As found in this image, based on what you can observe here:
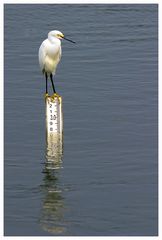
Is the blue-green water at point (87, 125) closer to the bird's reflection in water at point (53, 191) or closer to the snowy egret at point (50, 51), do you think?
the bird's reflection in water at point (53, 191)

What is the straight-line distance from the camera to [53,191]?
15328 mm

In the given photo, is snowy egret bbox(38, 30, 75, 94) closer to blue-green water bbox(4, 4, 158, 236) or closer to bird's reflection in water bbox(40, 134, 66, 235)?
blue-green water bbox(4, 4, 158, 236)

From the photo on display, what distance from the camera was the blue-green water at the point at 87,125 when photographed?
46.6 ft

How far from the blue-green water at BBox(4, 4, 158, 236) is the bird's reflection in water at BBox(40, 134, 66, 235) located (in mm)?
18

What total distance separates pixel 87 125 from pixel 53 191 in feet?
11.6

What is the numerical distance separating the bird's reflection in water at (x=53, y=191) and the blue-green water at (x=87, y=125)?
0.06 ft

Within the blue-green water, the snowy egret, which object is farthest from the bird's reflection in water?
the snowy egret

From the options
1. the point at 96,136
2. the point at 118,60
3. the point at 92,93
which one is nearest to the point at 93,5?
the point at 118,60

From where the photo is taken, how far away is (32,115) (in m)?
19.3

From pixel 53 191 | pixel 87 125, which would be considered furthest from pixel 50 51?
pixel 53 191

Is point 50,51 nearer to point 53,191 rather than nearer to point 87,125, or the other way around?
point 87,125

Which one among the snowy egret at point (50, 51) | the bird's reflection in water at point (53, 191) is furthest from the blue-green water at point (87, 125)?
the snowy egret at point (50, 51)

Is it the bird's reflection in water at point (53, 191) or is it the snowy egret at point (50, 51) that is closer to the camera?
the bird's reflection in water at point (53, 191)

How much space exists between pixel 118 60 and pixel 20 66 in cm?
256
